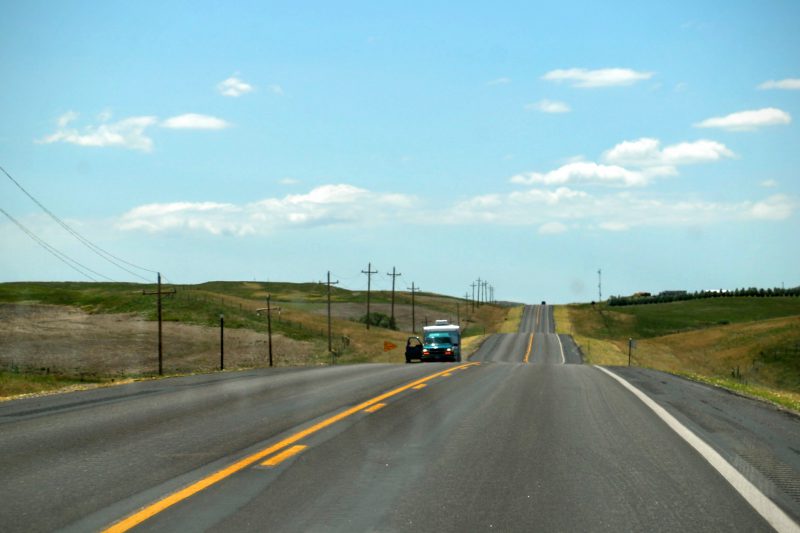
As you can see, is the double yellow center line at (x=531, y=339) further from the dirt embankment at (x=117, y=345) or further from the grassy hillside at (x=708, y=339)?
the dirt embankment at (x=117, y=345)

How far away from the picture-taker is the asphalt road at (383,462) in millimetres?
6156

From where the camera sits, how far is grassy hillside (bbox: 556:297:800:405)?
227 ft

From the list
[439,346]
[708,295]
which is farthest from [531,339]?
[708,295]

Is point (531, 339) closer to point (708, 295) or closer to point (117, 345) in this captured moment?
point (117, 345)

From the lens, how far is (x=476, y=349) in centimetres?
8250

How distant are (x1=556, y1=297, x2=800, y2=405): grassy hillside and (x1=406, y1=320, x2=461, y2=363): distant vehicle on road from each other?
12739mm

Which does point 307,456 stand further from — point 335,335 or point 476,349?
point 335,335

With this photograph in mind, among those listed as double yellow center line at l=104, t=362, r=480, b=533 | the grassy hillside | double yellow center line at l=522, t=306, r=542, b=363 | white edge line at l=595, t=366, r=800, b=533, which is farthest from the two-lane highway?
double yellow center line at l=104, t=362, r=480, b=533

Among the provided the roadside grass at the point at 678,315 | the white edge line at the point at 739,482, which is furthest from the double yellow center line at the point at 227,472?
the roadside grass at the point at 678,315

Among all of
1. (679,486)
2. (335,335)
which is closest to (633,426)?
(679,486)

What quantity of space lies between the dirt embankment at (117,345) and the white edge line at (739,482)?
135ft

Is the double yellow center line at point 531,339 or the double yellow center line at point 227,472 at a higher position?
the double yellow center line at point 227,472

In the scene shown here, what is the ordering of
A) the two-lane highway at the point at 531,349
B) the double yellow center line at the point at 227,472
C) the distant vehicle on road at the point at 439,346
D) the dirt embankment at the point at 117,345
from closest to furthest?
the double yellow center line at the point at 227,472 → the distant vehicle on road at the point at 439,346 → the dirt embankment at the point at 117,345 → the two-lane highway at the point at 531,349

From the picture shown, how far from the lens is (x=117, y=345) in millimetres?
65750
